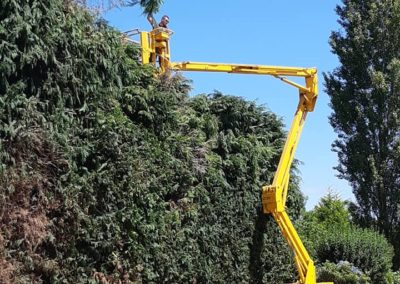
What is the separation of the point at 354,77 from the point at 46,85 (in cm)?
1561

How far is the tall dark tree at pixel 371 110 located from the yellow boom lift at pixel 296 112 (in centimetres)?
680

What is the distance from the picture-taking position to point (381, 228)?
69.5 ft

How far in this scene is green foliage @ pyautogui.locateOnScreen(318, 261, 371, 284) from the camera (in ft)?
49.8

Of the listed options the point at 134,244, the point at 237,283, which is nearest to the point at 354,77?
the point at 237,283

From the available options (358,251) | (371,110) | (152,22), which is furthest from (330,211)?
(152,22)

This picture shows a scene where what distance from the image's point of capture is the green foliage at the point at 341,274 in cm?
1516

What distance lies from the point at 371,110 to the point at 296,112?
Answer: 733 cm

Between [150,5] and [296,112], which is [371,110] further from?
[150,5]

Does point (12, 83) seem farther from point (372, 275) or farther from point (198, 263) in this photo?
point (372, 275)

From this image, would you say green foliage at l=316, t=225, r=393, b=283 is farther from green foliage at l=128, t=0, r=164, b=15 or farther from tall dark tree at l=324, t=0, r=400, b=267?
green foliage at l=128, t=0, r=164, b=15

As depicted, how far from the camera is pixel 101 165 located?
8.77 m

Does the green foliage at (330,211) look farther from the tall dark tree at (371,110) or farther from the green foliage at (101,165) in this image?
the green foliage at (101,165)

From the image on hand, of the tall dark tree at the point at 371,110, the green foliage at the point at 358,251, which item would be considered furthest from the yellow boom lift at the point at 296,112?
the tall dark tree at the point at 371,110

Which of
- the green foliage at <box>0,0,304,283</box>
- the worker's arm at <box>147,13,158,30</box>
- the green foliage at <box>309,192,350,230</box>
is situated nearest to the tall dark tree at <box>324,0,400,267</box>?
the green foliage at <box>309,192,350,230</box>
